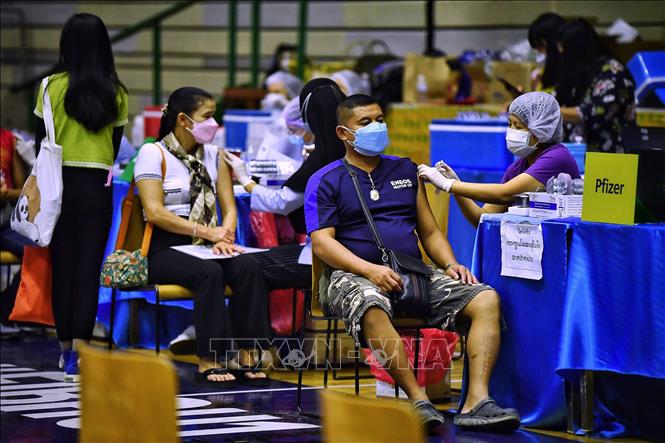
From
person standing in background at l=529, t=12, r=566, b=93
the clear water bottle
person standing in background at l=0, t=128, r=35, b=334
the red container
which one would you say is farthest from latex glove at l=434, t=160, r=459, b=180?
the red container

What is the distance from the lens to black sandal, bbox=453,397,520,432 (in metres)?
5.43

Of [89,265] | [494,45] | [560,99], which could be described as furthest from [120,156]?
[494,45]

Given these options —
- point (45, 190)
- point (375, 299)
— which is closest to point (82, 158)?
point (45, 190)

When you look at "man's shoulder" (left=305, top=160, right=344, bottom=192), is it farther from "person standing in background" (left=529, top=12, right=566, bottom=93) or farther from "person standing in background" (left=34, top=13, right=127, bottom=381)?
"person standing in background" (left=529, top=12, right=566, bottom=93)

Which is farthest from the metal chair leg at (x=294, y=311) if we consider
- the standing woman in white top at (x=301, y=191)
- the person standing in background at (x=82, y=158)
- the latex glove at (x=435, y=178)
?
the latex glove at (x=435, y=178)

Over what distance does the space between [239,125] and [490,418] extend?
665 centimetres

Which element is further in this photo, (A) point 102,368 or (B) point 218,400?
(B) point 218,400

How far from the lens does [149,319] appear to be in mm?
7844

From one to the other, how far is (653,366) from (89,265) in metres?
2.92

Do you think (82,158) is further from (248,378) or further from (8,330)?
(8,330)

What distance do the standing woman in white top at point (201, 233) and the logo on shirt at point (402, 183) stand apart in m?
1.14

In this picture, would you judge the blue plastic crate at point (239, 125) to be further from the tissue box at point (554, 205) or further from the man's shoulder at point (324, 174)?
the tissue box at point (554, 205)

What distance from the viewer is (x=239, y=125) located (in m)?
11.8

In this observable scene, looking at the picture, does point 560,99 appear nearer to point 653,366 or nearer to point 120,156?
point 120,156
